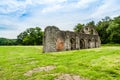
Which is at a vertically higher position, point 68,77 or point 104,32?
point 104,32

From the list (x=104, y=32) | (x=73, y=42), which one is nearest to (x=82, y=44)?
Result: (x=73, y=42)

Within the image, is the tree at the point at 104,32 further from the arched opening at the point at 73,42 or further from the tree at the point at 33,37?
the arched opening at the point at 73,42

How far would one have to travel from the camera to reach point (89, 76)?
1312 cm

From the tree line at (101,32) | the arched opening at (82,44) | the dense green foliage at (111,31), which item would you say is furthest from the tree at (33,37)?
the arched opening at (82,44)

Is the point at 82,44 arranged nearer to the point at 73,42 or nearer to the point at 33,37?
the point at 73,42

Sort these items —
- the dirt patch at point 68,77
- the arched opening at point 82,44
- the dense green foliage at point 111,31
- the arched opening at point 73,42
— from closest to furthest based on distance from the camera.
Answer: the dirt patch at point 68,77, the arched opening at point 73,42, the arched opening at point 82,44, the dense green foliage at point 111,31

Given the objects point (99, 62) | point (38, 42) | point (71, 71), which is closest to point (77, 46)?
point (99, 62)

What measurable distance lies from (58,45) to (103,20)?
5559 cm

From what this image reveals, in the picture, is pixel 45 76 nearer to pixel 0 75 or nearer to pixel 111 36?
pixel 0 75

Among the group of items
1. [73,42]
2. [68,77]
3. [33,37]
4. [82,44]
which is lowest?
[68,77]

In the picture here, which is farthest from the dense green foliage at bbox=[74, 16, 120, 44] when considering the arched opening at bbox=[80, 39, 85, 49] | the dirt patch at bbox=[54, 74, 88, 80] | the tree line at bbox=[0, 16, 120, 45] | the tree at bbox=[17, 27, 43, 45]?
the dirt patch at bbox=[54, 74, 88, 80]

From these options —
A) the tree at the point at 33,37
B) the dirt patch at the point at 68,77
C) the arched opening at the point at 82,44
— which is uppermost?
Result: the tree at the point at 33,37

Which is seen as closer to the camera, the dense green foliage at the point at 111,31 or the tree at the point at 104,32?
the dense green foliage at the point at 111,31

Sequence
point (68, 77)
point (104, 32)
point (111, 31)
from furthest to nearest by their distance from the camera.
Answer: point (104, 32) < point (111, 31) < point (68, 77)
